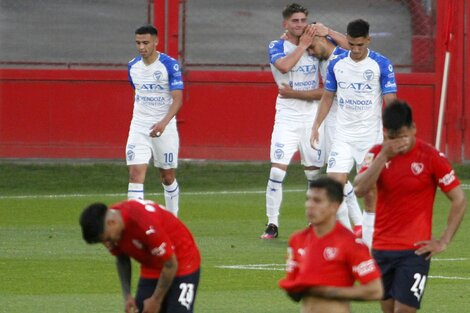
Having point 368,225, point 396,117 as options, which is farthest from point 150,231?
point 368,225

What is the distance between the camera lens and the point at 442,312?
1240cm

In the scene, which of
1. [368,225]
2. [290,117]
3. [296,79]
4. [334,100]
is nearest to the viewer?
[368,225]

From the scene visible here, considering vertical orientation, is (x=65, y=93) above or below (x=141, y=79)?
below

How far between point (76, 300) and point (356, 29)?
14.1 feet

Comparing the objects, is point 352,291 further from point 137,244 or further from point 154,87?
point 154,87

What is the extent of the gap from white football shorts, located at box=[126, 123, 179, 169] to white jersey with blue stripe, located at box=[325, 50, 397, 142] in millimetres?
2942

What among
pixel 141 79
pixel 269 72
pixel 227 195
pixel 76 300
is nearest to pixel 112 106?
pixel 269 72

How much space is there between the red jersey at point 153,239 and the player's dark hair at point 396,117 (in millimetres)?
1533

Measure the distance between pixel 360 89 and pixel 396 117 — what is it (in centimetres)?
614

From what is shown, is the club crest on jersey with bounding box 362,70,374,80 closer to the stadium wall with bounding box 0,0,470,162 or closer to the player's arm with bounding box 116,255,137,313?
the player's arm with bounding box 116,255,137,313

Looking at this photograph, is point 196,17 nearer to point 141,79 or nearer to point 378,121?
point 141,79

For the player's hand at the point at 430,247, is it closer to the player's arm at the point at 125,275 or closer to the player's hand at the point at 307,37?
the player's arm at the point at 125,275

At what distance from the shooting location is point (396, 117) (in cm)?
973

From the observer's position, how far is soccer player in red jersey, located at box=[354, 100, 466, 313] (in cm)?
1012
